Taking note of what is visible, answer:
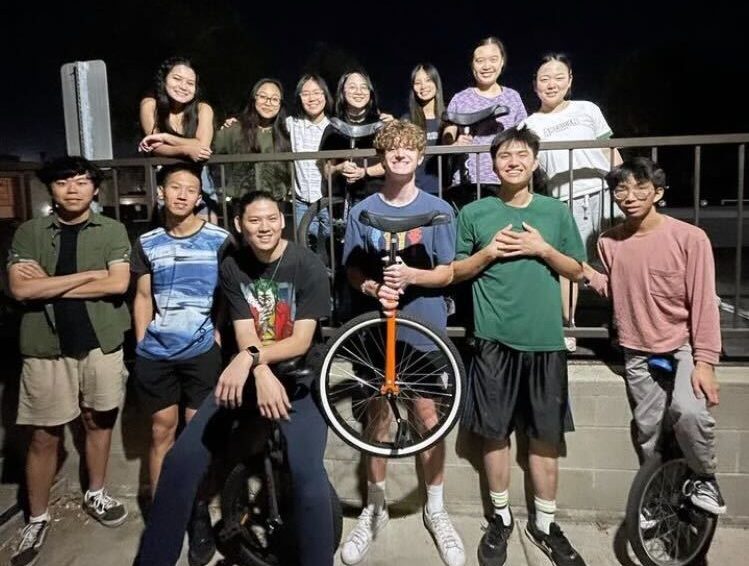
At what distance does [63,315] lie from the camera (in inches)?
127

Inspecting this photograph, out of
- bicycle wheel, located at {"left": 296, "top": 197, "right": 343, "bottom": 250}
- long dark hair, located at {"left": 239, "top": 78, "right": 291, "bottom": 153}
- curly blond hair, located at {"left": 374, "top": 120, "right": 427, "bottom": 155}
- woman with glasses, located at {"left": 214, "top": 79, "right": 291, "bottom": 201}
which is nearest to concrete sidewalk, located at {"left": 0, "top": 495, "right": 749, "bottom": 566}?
bicycle wheel, located at {"left": 296, "top": 197, "right": 343, "bottom": 250}

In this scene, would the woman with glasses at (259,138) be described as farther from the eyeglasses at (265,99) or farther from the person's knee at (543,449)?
the person's knee at (543,449)

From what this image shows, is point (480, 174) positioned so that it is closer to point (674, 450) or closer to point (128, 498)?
point (674, 450)

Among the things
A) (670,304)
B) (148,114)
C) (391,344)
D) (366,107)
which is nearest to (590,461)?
(670,304)

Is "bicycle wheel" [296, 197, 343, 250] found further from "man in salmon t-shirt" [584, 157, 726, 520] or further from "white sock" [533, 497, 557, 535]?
"white sock" [533, 497, 557, 535]

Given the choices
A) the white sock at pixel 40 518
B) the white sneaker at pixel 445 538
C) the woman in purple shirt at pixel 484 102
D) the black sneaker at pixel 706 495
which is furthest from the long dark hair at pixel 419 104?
the white sock at pixel 40 518

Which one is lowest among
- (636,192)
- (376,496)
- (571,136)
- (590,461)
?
(376,496)

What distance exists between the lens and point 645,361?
306cm

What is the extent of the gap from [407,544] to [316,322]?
4.63 ft

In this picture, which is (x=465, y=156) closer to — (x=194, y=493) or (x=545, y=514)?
(x=545, y=514)

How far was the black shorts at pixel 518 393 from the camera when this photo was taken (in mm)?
2939

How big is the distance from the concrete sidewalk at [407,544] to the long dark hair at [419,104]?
2610 millimetres

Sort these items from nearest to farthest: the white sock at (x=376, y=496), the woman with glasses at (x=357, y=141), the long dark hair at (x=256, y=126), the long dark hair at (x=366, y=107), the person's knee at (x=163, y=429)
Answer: the person's knee at (x=163, y=429) → the white sock at (x=376, y=496) → the woman with glasses at (x=357, y=141) → the long dark hair at (x=366, y=107) → the long dark hair at (x=256, y=126)

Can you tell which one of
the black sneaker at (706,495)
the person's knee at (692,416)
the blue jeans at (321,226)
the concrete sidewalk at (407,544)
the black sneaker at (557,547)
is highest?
the blue jeans at (321,226)
